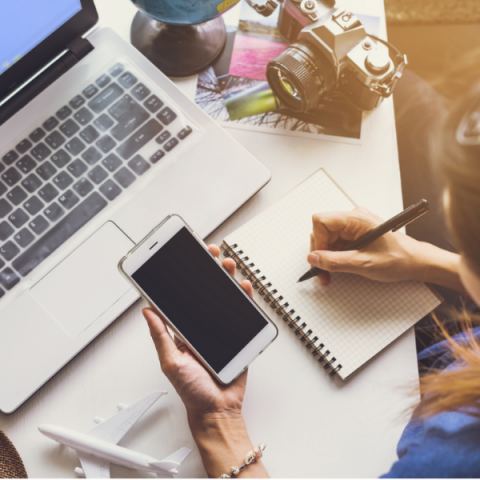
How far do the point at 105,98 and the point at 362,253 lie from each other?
1.44ft

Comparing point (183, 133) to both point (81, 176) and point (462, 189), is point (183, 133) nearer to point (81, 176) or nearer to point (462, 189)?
point (81, 176)

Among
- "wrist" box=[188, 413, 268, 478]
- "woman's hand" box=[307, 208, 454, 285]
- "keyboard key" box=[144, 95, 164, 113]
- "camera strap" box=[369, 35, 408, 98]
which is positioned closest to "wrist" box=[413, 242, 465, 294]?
"woman's hand" box=[307, 208, 454, 285]

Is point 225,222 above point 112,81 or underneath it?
underneath

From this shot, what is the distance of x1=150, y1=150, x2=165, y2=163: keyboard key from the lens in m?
0.62

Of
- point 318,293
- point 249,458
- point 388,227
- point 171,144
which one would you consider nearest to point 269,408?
point 249,458

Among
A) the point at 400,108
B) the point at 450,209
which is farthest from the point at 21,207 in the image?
the point at 400,108

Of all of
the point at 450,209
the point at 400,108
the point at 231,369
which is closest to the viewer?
the point at 450,209

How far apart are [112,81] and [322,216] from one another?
0.37 metres

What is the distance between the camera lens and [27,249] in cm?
58

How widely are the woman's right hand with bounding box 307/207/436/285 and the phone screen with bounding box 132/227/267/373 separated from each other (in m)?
0.13

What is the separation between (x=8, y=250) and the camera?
1.89 ft

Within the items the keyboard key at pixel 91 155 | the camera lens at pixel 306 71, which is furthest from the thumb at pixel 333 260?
the keyboard key at pixel 91 155

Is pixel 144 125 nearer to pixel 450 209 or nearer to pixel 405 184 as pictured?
pixel 450 209

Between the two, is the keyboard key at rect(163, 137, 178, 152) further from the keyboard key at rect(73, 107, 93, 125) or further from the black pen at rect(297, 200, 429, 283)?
the black pen at rect(297, 200, 429, 283)
